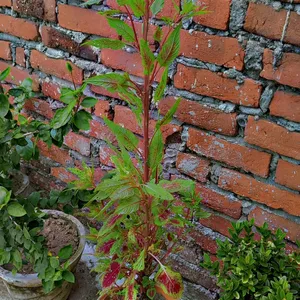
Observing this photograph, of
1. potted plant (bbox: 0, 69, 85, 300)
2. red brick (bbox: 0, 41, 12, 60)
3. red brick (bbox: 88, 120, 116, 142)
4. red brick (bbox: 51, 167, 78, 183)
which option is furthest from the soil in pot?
red brick (bbox: 0, 41, 12, 60)

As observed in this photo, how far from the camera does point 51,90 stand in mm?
1699

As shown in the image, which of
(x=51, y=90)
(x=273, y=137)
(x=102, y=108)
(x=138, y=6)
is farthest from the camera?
(x=51, y=90)

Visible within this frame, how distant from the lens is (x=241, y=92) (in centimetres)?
126

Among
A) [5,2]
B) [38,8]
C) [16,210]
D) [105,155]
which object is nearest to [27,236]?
[16,210]

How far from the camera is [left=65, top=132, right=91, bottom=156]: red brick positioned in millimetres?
1690

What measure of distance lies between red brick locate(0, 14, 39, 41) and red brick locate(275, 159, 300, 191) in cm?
102

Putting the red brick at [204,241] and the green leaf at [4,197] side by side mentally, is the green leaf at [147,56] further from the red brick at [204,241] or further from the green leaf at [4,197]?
the red brick at [204,241]

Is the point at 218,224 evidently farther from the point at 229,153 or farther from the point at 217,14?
the point at 217,14

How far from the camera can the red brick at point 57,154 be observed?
5.85 feet

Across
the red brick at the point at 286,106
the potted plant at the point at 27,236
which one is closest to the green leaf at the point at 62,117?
the potted plant at the point at 27,236

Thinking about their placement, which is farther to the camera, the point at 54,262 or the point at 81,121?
the point at 54,262

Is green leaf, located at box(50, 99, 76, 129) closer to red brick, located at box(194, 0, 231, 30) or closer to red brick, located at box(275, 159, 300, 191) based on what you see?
red brick, located at box(194, 0, 231, 30)

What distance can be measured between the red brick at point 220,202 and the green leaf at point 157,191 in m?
0.47

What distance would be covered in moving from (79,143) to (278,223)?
81 cm
